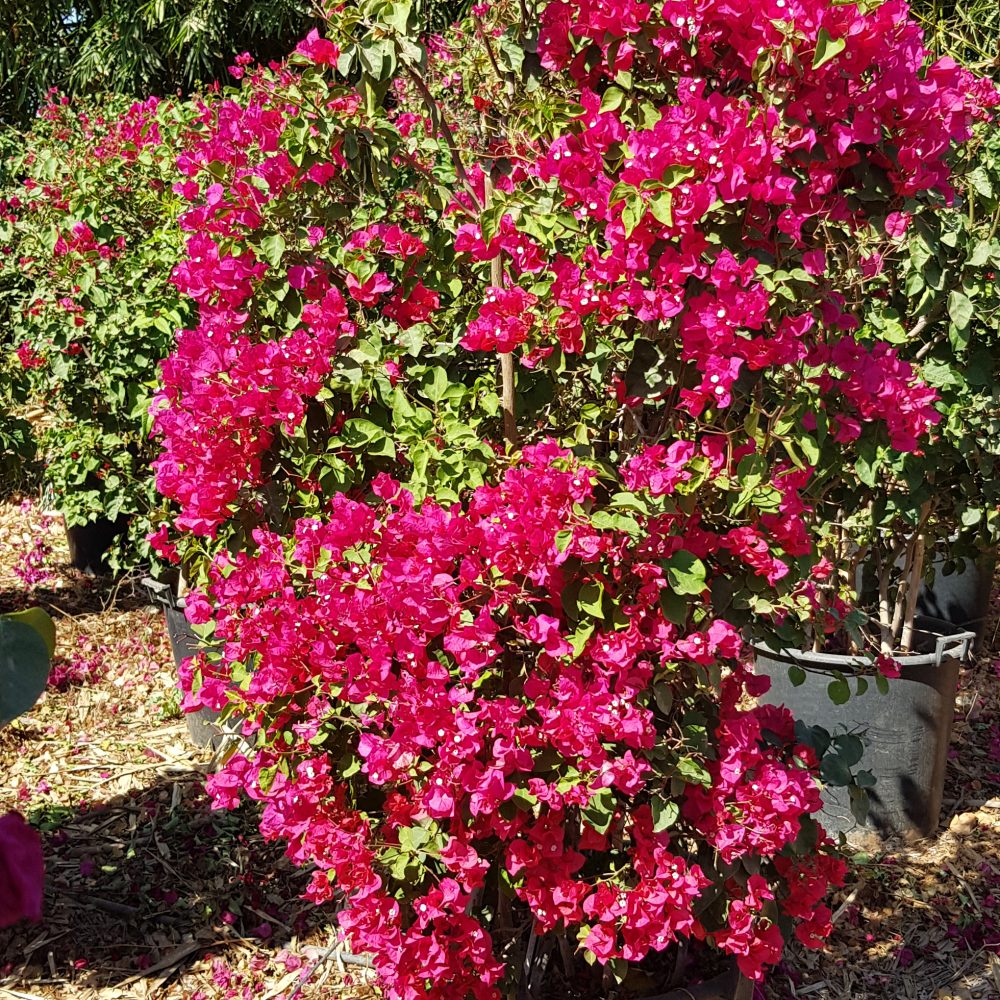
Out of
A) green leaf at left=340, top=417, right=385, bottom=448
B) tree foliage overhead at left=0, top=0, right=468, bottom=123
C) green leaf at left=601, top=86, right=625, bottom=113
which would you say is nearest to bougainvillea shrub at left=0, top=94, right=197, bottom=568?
green leaf at left=340, top=417, right=385, bottom=448

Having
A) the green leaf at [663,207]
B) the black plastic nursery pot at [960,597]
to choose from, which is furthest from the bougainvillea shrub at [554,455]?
the black plastic nursery pot at [960,597]

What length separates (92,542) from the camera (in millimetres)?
4727

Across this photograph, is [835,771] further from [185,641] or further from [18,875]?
[185,641]

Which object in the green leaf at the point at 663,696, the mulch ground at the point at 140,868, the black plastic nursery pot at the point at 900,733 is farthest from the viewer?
the black plastic nursery pot at the point at 900,733

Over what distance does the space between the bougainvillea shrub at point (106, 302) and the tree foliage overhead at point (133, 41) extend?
385 centimetres

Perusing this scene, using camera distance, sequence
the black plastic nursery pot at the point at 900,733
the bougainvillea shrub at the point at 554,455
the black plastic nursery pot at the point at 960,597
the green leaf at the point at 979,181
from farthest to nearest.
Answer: the black plastic nursery pot at the point at 960,597, the black plastic nursery pot at the point at 900,733, the green leaf at the point at 979,181, the bougainvillea shrub at the point at 554,455

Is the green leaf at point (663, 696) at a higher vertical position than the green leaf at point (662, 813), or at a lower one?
higher

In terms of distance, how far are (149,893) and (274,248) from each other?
1.66 metres

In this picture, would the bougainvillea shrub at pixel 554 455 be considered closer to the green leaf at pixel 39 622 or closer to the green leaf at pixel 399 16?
the green leaf at pixel 399 16

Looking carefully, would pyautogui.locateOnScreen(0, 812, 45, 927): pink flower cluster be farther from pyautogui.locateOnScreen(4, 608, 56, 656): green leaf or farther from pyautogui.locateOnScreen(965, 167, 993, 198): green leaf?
pyautogui.locateOnScreen(965, 167, 993, 198): green leaf

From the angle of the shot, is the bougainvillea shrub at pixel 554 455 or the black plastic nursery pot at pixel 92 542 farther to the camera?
the black plastic nursery pot at pixel 92 542

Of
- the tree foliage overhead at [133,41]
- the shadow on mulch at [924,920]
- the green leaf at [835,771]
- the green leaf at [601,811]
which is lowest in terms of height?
the shadow on mulch at [924,920]

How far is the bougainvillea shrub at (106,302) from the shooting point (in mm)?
3316

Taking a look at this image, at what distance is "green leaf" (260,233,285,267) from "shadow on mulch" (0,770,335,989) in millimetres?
1561
